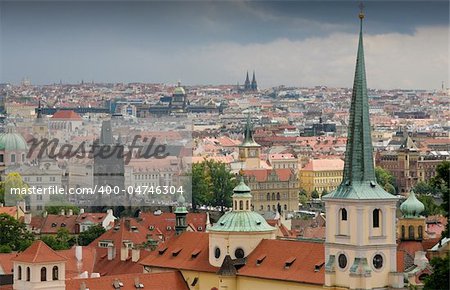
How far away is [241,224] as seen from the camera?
156 feet

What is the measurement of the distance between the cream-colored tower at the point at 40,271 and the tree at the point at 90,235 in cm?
2295

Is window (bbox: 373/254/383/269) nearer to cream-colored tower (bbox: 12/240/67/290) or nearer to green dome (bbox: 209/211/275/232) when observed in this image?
green dome (bbox: 209/211/275/232)

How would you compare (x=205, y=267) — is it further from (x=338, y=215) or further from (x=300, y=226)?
(x=300, y=226)

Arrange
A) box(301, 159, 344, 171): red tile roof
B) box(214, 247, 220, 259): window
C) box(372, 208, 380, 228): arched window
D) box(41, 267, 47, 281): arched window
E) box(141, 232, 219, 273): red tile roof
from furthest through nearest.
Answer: box(301, 159, 344, 171): red tile roof
box(141, 232, 219, 273): red tile roof
box(214, 247, 220, 259): window
box(41, 267, 47, 281): arched window
box(372, 208, 380, 228): arched window

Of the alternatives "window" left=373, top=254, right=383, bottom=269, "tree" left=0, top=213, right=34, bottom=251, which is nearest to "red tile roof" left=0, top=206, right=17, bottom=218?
"tree" left=0, top=213, right=34, bottom=251

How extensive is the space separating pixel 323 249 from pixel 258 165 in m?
67.4

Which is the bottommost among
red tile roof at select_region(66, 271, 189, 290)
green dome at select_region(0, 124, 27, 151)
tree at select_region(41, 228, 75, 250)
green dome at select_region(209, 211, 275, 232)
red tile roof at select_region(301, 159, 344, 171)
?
red tile roof at select_region(66, 271, 189, 290)

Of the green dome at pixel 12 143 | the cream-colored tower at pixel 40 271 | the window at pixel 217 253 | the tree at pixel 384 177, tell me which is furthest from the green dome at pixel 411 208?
the green dome at pixel 12 143

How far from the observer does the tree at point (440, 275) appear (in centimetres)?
3434

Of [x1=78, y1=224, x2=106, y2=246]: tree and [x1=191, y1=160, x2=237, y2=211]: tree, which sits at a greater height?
[x1=191, y1=160, x2=237, y2=211]: tree

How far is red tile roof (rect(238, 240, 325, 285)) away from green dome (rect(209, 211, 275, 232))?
1.61ft

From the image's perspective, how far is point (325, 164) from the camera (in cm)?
12444

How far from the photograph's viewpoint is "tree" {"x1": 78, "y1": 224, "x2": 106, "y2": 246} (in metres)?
67.9

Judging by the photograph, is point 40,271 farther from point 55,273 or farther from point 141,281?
point 141,281
